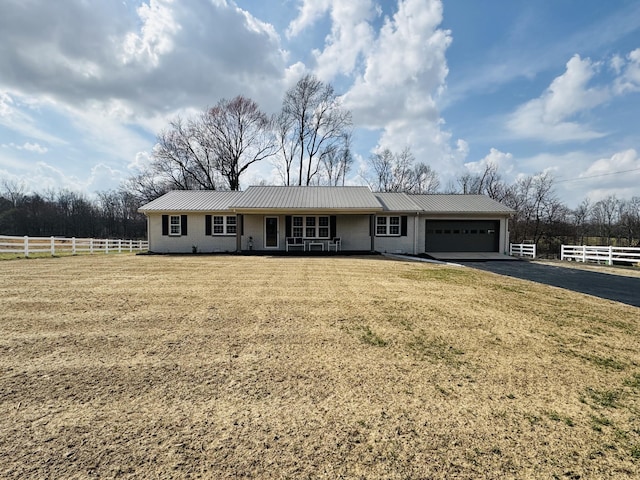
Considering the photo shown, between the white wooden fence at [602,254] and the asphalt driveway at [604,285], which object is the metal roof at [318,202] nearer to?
the white wooden fence at [602,254]

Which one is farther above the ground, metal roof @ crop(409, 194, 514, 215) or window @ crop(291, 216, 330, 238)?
metal roof @ crop(409, 194, 514, 215)

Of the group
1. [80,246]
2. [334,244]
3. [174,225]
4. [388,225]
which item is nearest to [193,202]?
[174,225]

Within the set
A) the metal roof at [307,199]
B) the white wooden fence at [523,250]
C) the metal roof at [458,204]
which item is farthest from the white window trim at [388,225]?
the white wooden fence at [523,250]

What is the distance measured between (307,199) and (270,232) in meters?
2.84

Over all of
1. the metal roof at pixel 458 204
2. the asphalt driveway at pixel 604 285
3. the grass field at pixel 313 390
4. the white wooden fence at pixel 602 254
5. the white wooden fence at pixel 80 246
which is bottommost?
the asphalt driveway at pixel 604 285

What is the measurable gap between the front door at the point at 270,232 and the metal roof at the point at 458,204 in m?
8.53

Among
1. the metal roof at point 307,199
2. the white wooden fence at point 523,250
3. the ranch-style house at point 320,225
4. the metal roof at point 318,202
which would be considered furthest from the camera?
the white wooden fence at point 523,250

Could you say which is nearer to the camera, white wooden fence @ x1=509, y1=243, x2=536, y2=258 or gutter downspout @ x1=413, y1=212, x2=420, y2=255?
gutter downspout @ x1=413, y1=212, x2=420, y2=255

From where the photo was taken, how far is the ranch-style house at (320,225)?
17453 mm

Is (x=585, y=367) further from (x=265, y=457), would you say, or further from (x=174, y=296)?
(x=174, y=296)

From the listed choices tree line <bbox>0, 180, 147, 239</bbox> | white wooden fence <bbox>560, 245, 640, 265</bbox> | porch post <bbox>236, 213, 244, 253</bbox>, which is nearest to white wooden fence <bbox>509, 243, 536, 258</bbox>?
white wooden fence <bbox>560, 245, 640, 265</bbox>

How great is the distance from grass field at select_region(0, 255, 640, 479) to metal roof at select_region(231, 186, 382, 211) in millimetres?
10968

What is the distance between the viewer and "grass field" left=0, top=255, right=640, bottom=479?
2039mm

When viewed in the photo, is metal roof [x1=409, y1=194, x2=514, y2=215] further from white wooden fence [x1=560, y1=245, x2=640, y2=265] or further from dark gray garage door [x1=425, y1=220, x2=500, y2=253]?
white wooden fence [x1=560, y1=245, x2=640, y2=265]
